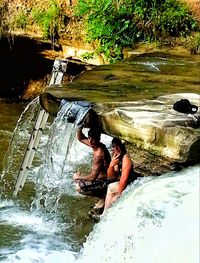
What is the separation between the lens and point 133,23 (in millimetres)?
9523

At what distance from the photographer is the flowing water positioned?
4.57 metres

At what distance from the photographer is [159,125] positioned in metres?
4.99

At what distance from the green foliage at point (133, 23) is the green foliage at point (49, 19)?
0.78 metres

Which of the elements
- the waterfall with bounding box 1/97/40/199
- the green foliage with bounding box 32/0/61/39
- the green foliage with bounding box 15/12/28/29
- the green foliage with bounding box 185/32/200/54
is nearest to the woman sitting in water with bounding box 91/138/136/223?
the waterfall with bounding box 1/97/40/199

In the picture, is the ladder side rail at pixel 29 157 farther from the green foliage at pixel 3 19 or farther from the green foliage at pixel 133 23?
the green foliage at pixel 3 19

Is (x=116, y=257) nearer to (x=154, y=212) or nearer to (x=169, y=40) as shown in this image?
(x=154, y=212)

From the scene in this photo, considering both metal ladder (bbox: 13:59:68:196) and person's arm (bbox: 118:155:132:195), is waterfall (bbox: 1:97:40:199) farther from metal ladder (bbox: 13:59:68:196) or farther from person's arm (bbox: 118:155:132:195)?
person's arm (bbox: 118:155:132:195)

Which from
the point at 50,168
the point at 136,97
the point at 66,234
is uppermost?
the point at 136,97

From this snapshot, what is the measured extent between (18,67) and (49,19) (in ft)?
5.41

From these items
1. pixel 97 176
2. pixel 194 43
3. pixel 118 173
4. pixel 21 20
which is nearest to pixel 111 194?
pixel 118 173

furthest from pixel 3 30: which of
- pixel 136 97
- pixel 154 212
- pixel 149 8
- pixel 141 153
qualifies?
pixel 154 212

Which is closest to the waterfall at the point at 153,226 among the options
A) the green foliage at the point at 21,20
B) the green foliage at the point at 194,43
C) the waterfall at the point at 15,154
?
the waterfall at the point at 15,154

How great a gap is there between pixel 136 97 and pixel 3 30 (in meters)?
5.08

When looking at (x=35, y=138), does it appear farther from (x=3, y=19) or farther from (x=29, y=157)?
(x=3, y=19)
